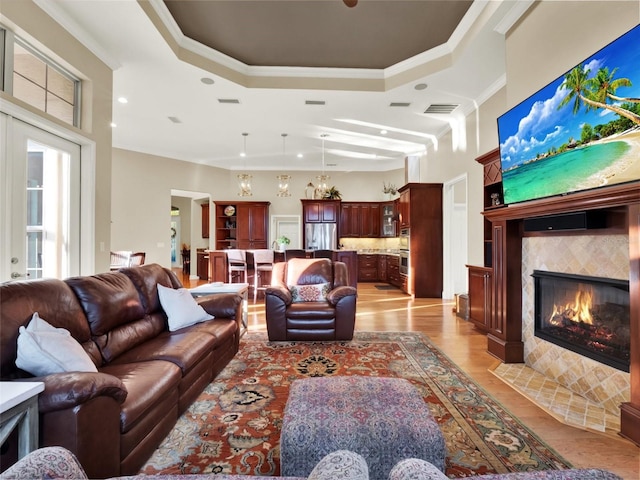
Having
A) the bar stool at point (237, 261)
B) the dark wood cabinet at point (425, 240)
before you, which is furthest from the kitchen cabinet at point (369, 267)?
the bar stool at point (237, 261)

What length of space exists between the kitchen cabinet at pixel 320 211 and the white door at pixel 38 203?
251 inches

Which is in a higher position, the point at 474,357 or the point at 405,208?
the point at 405,208

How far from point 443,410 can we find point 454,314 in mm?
3111

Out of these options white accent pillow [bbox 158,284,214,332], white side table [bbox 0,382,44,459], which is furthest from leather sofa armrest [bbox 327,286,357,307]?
white side table [bbox 0,382,44,459]

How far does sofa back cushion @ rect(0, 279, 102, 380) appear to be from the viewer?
1.47m

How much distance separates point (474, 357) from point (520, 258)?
114 cm

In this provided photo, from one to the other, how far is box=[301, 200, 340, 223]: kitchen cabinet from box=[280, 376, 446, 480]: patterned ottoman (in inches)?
313

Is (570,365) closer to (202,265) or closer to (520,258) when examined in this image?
(520,258)

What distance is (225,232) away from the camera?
9.77 meters

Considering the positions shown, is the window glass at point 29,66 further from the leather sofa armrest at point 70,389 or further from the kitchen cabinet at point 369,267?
the kitchen cabinet at point 369,267

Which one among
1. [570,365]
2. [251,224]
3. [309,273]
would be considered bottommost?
[570,365]

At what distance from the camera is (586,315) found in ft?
8.31

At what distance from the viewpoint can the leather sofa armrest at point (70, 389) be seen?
50.2 inches

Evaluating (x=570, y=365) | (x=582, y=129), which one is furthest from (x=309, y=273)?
(x=582, y=129)
